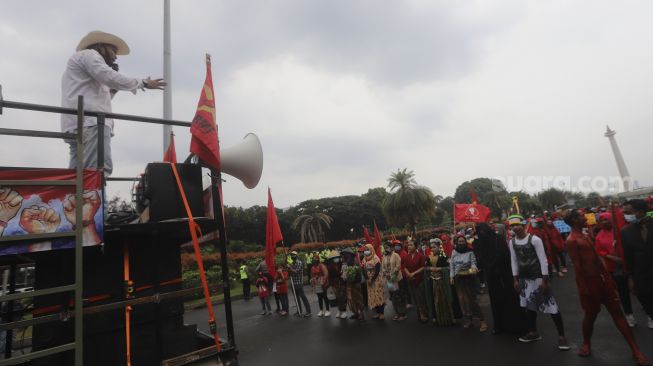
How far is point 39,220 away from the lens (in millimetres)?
2492

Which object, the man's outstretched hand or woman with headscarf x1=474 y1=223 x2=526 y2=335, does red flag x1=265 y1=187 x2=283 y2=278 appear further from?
woman with headscarf x1=474 y1=223 x2=526 y2=335

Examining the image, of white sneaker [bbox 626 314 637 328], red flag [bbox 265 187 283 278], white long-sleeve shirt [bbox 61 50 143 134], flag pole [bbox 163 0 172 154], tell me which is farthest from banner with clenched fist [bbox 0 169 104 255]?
white sneaker [bbox 626 314 637 328]

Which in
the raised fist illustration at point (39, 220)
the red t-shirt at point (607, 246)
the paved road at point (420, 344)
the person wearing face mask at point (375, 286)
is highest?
the raised fist illustration at point (39, 220)

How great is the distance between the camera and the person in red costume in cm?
411

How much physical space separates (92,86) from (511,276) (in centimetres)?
667

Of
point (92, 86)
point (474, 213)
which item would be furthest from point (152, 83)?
point (474, 213)

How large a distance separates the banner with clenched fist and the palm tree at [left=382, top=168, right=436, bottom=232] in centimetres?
2797

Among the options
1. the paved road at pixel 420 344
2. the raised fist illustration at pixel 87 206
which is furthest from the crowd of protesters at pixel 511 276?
the raised fist illustration at pixel 87 206

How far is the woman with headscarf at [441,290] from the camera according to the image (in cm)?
693

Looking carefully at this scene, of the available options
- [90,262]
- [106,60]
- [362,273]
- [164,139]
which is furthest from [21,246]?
[362,273]

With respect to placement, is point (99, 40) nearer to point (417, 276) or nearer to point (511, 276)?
point (511, 276)

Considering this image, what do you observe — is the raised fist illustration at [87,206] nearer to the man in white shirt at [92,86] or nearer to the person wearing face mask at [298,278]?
the man in white shirt at [92,86]

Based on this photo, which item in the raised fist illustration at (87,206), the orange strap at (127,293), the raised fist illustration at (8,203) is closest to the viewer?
the raised fist illustration at (8,203)

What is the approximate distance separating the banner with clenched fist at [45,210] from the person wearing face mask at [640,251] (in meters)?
6.02
